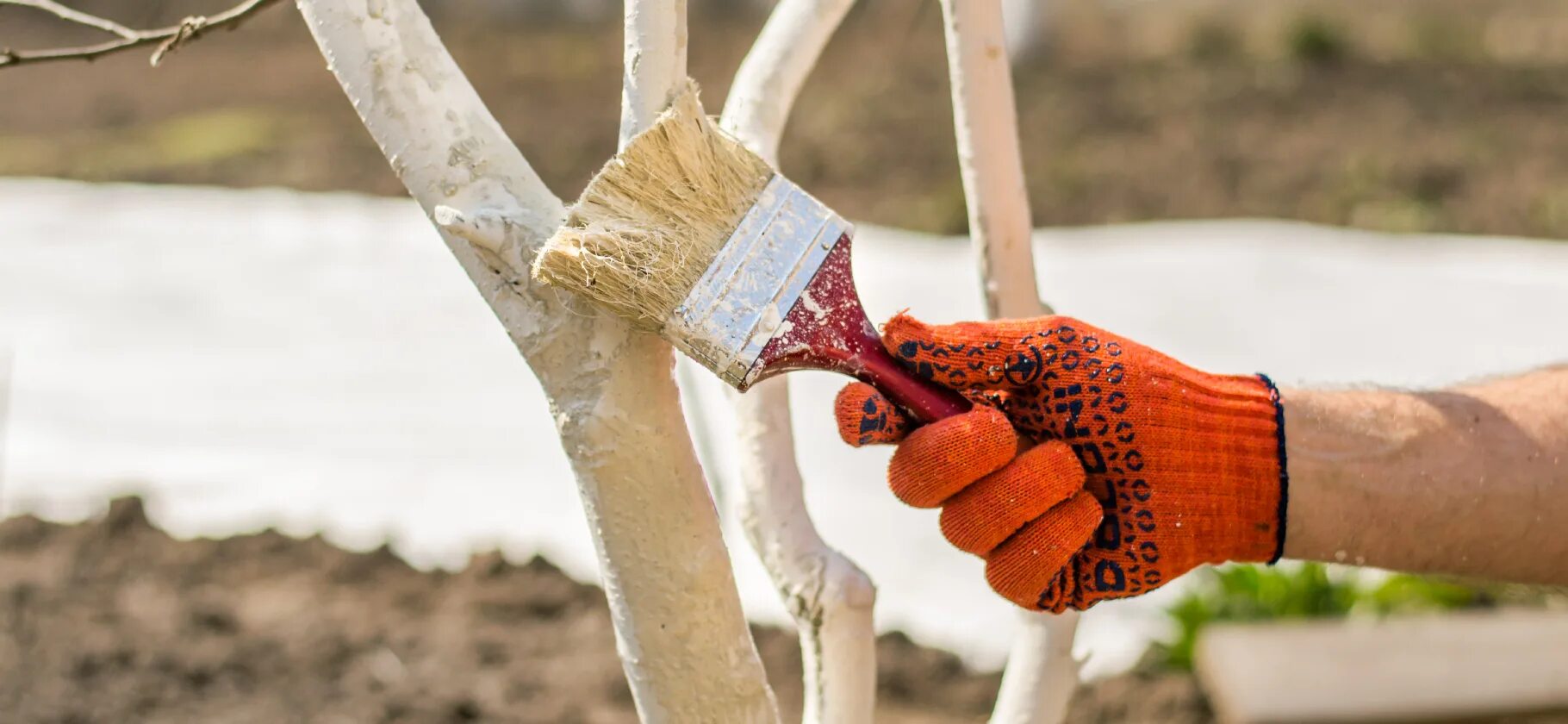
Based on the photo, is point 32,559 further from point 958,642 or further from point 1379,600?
point 1379,600

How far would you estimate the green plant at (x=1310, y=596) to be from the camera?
286cm

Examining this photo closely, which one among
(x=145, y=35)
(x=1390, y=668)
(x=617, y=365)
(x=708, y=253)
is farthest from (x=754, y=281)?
(x=1390, y=668)

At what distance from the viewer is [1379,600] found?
2.87 m

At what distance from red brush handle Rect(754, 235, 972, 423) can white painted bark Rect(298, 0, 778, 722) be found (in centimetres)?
13

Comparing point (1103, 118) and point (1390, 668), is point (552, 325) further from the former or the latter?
point (1103, 118)

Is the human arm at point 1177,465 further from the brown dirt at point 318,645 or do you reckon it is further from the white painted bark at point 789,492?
the brown dirt at point 318,645

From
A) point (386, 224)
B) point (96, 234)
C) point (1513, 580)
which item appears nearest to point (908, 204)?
point (386, 224)

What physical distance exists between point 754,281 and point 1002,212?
0.43 m

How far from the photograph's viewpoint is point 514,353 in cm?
415

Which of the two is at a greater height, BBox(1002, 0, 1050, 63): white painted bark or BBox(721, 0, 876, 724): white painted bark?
BBox(1002, 0, 1050, 63): white painted bark

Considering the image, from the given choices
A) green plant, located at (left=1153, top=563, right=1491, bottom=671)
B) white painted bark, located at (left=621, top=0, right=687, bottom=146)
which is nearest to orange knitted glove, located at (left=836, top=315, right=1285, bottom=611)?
white painted bark, located at (left=621, top=0, right=687, bottom=146)

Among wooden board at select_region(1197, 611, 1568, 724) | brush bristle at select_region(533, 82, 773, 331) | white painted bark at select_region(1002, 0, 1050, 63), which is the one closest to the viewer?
brush bristle at select_region(533, 82, 773, 331)

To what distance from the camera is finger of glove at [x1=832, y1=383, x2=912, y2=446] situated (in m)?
1.26

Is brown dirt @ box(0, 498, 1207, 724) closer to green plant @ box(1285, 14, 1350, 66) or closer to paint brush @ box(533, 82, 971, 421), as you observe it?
paint brush @ box(533, 82, 971, 421)
